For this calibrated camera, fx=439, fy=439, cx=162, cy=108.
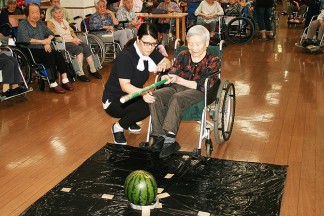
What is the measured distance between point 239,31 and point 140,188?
6.89 meters

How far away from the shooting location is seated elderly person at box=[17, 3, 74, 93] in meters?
5.10

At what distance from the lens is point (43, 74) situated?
5.18m

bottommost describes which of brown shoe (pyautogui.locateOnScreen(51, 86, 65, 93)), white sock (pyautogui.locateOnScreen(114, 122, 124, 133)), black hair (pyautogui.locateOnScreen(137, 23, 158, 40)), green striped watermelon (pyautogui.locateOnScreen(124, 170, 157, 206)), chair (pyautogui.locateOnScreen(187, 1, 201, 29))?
brown shoe (pyautogui.locateOnScreen(51, 86, 65, 93))

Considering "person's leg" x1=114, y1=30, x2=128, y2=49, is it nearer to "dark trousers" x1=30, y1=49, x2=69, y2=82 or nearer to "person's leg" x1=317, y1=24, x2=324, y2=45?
"dark trousers" x1=30, y1=49, x2=69, y2=82

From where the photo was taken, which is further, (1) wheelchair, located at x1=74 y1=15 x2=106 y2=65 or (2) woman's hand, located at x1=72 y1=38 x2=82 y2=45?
(1) wheelchair, located at x1=74 y1=15 x2=106 y2=65

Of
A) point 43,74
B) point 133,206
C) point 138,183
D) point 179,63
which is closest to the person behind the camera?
point 138,183

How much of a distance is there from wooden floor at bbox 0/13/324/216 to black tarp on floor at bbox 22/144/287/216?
0.14 m

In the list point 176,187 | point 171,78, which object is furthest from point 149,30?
point 176,187

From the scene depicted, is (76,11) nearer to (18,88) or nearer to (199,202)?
(18,88)

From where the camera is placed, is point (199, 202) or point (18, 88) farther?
point (18, 88)

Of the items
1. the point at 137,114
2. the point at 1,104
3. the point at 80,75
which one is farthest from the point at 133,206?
the point at 80,75

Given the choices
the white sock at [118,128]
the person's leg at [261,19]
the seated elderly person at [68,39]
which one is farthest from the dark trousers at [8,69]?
the person's leg at [261,19]

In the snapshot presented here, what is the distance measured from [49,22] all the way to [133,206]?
3.92m

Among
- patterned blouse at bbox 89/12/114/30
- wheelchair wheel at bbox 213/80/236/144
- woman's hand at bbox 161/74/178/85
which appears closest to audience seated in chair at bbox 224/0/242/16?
patterned blouse at bbox 89/12/114/30
